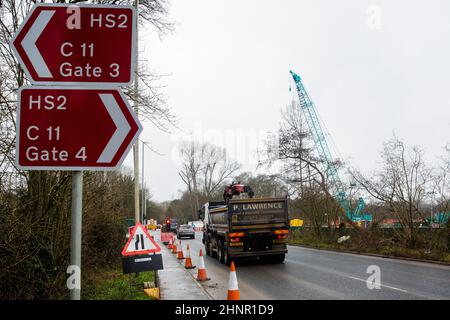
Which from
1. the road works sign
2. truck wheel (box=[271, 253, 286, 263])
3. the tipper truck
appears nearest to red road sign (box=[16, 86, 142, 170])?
the road works sign

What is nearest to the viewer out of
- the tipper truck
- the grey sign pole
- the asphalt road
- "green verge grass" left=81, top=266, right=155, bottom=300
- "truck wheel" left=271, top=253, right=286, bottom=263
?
the grey sign pole

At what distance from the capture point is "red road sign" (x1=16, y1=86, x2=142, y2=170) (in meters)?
2.52

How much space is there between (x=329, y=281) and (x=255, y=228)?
4946 mm

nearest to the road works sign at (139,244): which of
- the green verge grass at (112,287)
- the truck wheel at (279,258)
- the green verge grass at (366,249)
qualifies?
the green verge grass at (112,287)

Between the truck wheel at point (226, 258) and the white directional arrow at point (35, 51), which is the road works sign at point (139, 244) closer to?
the truck wheel at point (226, 258)

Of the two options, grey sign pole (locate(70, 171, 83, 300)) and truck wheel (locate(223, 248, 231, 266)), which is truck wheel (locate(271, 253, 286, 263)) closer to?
truck wheel (locate(223, 248, 231, 266))

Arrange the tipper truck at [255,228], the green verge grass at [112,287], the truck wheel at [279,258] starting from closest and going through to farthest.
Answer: the green verge grass at [112,287]
the tipper truck at [255,228]
the truck wheel at [279,258]

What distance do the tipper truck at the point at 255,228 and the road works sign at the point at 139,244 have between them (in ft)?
20.9

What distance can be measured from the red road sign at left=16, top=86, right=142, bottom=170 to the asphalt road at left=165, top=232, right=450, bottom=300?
7.49m

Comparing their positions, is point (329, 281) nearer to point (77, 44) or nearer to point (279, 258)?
point (279, 258)

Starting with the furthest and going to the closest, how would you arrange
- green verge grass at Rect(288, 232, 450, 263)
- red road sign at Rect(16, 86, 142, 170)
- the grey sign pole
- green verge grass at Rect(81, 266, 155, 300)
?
green verge grass at Rect(288, 232, 450, 263) < green verge grass at Rect(81, 266, 155, 300) < red road sign at Rect(16, 86, 142, 170) < the grey sign pole

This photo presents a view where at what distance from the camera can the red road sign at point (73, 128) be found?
99.0 inches

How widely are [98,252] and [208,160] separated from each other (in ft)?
205

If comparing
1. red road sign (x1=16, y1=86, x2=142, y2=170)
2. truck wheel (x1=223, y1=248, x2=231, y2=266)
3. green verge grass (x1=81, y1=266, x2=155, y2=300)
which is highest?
red road sign (x1=16, y1=86, x2=142, y2=170)
